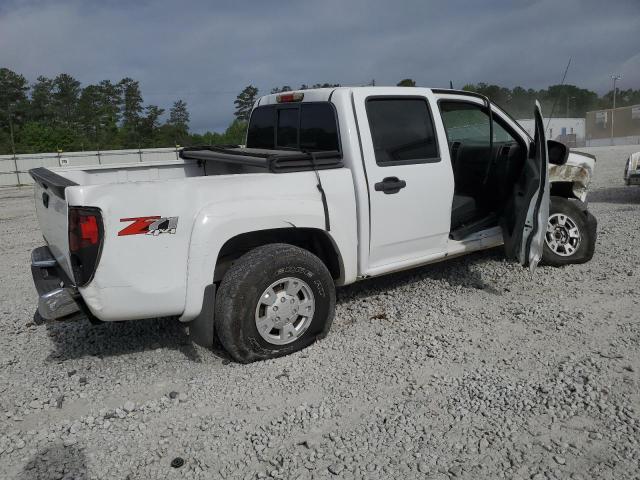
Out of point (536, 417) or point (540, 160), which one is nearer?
point (536, 417)

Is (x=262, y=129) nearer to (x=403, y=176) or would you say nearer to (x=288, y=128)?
(x=288, y=128)

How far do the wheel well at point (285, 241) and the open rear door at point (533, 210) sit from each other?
183 cm

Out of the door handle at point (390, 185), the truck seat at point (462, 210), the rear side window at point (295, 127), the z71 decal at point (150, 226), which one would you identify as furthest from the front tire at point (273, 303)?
the truck seat at point (462, 210)

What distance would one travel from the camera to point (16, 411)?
343 centimetres

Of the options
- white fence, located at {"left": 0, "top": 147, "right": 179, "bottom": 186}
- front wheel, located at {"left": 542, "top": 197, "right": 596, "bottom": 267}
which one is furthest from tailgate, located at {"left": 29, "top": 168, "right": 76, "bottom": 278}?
white fence, located at {"left": 0, "top": 147, "right": 179, "bottom": 186}

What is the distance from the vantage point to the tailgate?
346 centimetres

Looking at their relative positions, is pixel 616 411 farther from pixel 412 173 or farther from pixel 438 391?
pixel 412 173

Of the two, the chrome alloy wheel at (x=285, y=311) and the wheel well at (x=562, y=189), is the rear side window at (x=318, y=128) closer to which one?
the chrome alloy wheel at (x=285, y=311)

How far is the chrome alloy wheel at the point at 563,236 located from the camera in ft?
19.0

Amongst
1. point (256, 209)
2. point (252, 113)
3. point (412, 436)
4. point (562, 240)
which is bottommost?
point (412, 436)

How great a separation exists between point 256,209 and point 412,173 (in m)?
1.50

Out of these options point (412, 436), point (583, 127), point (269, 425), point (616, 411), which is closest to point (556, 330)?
point (616, 411)

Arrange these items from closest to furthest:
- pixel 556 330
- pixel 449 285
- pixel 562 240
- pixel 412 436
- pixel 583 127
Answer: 1. pixel 412 436
2. pixel 556 330
3. pixel 449 285
4. pixel 562 240
5. pixel 583 127

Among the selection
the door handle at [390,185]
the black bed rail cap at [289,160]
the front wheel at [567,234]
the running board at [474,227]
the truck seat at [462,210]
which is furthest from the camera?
the front wheel at [567,234]
